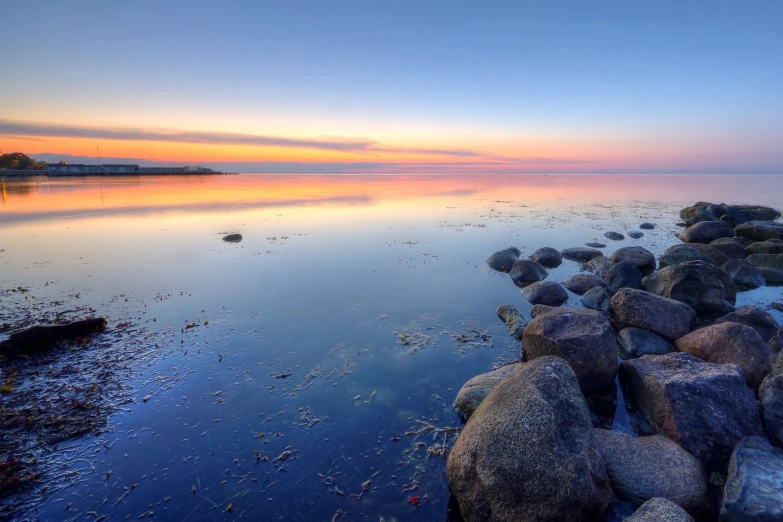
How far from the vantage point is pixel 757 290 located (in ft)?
65.2

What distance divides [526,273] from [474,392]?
1275cm

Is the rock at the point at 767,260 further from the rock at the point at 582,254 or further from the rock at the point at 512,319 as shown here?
the rock at the point at 512,319

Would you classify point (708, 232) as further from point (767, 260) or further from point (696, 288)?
point (696, 288)

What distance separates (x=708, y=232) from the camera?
30328 mm

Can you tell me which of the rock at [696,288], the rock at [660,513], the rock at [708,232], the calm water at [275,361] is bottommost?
the calm water at [275,361]

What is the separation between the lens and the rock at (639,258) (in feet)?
74.1

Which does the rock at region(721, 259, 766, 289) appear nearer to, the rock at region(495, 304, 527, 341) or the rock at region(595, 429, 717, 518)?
the rock at region(495, 304, 527, 341)

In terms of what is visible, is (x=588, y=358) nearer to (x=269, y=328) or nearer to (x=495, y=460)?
(x=495, y=460)

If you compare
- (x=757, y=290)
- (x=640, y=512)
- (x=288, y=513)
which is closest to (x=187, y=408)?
(x=288, y=513)

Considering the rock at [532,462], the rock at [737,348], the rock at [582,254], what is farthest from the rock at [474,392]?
the rock at [582,254]

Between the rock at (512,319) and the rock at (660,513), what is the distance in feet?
26.0

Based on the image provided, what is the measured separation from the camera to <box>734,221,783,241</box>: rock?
91.1ft

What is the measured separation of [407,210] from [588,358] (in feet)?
139

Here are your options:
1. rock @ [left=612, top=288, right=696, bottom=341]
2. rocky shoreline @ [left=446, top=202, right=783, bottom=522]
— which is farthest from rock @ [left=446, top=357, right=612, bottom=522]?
rock @ [left=612, top=288, right=696, bottom=341]
